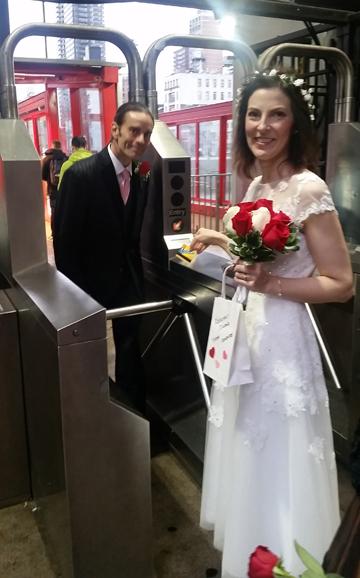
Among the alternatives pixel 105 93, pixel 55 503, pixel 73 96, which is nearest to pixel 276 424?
pixel 55 503

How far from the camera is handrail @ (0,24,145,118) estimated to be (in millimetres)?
1691

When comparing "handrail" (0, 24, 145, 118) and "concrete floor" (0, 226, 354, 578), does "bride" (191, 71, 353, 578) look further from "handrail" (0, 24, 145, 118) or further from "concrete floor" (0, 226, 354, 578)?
"handrail" (0, 24, 145, 118)

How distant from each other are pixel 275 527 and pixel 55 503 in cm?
53

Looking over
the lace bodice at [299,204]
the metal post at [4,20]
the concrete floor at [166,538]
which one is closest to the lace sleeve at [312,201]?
the lace bodice at [299,204]

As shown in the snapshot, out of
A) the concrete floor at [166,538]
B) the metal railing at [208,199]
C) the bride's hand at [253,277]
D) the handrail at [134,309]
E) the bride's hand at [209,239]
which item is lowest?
the concrete floor at [166,538]

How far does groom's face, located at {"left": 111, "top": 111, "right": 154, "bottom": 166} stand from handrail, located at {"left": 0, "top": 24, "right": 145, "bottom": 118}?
325mm

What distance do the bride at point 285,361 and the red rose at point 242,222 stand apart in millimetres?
78

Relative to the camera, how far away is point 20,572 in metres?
1.44

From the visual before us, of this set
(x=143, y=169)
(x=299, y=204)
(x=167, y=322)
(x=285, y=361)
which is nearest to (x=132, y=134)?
(x=143, y=169)

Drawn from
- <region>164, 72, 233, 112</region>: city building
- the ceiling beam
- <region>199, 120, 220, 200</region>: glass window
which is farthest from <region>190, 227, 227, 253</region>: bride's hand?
<region>199, 120, 220, 200</region>: glass window

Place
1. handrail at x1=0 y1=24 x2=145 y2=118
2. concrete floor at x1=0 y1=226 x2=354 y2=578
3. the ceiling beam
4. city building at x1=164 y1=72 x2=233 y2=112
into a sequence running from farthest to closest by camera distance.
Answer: city building at x1=164 y1=72 x2=233 y2=112
the ceiling beam
handrail at x1=0 y1=24 x2=145 y2=118
concrete floor at x1=0 y1=226 x2=354 y2=578

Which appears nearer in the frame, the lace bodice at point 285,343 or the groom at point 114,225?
the lace bodice at point 285,343

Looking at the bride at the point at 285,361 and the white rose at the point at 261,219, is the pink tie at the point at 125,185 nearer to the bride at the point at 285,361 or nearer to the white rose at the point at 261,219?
the bride at the point at 285,361

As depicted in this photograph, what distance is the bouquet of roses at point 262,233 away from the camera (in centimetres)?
101
